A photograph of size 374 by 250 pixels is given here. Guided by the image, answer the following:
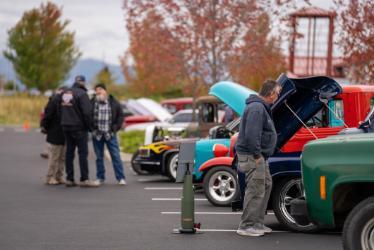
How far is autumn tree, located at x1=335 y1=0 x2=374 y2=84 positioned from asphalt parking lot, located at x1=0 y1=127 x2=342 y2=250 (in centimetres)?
519

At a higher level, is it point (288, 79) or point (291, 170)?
point (288, 79)

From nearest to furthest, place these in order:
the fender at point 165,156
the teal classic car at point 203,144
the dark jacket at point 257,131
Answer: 1. the dark jacket at point 257,131
2. the teal classic car at point 203,144
3. the fender at point 165,156

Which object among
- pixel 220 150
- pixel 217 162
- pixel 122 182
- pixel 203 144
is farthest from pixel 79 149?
pixel 217 162

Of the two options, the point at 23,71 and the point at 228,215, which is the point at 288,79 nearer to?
the point at 228,215

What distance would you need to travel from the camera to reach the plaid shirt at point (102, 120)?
18.6 meters

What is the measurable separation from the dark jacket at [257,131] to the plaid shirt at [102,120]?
7097 millimetres

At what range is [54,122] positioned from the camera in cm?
1919

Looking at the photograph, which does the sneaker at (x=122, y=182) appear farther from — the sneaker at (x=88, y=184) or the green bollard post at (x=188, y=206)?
the green bollard post at (x=188, y=206)

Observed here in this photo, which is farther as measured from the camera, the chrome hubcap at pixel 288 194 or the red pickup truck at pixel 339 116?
the red pickup truck at pixel 339 116

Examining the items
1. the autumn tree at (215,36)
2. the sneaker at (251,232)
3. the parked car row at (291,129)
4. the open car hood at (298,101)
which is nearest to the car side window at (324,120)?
the parked car row at (291,129)

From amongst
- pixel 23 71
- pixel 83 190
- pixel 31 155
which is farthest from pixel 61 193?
pixel 23 71

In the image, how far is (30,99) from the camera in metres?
66.6

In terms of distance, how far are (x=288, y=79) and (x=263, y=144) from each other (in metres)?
0.84

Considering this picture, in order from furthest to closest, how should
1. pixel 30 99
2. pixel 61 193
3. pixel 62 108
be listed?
1. pixel 30 99
2. pixel 62 108
3. pixel 61 193
